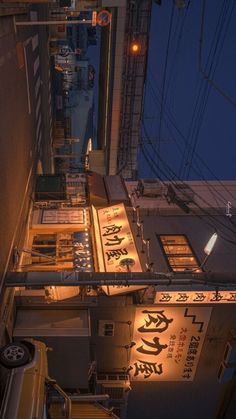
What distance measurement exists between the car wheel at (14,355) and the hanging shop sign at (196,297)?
414 centimetres

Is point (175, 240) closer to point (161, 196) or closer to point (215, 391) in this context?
point (161, 196)

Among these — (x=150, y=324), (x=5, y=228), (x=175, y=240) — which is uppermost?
(x=5, y=228)

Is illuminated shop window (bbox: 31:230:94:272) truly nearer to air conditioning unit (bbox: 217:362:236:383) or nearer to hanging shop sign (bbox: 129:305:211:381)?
hanging shop sign (bbox: 129:305:211:381)

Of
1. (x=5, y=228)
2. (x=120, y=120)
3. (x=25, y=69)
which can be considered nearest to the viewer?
(x=5, y=228)

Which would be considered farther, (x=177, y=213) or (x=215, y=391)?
(x=177, y=213)

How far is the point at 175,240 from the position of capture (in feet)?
42.3

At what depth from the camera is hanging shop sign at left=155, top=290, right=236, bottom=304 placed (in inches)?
382

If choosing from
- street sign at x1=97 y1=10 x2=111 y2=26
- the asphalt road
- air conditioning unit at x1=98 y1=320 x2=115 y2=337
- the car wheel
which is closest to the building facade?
air conditioning unit at x1=98 y1=320 x2=115 y2=337

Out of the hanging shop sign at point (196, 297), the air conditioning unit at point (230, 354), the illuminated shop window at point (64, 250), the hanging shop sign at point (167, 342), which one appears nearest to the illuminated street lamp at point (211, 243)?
the hanging shop sign at point (196, 297)

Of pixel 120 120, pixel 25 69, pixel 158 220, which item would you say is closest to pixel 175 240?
pixel 158 220

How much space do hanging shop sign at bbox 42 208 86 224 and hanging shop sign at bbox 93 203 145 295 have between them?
1.00 m

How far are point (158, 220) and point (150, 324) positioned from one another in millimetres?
4648

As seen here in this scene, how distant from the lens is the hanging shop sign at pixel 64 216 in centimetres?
1273

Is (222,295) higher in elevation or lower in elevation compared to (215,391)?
higher
